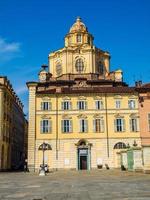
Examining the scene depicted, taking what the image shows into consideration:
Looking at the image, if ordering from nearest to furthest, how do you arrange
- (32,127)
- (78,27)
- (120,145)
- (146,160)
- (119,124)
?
(146,160) < (120,145) < (32,127) < (119,124) < (78,27)

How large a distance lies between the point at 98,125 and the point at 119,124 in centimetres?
359

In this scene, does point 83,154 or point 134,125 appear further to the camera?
point 134,125

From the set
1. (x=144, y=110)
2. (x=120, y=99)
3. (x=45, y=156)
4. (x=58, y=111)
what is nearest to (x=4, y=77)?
(x=58, y=111)

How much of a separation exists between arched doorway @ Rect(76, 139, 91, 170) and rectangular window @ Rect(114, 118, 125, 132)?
5567 millimetres

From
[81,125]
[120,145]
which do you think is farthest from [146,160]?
[81,125]

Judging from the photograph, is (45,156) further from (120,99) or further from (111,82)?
(111,82)

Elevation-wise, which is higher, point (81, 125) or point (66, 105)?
point (66, 105)

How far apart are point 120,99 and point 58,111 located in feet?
36.2

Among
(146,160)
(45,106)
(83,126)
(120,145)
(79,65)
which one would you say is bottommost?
(146,160)

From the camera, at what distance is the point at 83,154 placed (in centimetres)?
5938

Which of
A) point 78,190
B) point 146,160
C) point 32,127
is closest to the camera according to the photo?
point 78,190

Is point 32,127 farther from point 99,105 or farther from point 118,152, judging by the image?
point 118,152

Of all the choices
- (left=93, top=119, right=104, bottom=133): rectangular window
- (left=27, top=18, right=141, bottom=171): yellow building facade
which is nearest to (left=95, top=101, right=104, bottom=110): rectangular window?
(left=27, top=18, right=141, bottom=171): yellow building facade

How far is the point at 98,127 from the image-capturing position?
6019 centimetres
